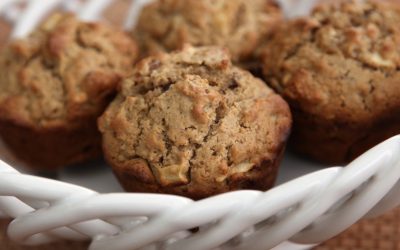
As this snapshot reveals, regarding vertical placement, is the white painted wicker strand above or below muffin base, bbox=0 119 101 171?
below

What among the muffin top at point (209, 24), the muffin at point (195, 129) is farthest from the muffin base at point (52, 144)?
the muffin top at point (209, 24)

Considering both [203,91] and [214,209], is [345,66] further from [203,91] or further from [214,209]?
[214,209]

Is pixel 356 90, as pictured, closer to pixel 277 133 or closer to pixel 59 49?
pixel 277 133

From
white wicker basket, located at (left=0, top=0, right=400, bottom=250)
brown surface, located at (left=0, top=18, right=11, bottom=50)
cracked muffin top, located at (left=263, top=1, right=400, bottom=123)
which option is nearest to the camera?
white wicker basket, located at (left=0, top=0, right=400, bottom=250)

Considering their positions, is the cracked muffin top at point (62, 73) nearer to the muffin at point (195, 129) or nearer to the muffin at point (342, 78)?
the muffin at point (195, 129)

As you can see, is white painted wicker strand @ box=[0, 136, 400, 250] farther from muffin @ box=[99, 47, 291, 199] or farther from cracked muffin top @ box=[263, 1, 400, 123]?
cracked muffin top @ box=[263, 1, 400, 123]

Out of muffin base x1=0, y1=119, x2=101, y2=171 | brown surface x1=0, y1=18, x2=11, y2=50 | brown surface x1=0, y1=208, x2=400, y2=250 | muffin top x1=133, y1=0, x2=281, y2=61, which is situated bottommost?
brown surface x1=0, y1=208, x2=400, y2=250

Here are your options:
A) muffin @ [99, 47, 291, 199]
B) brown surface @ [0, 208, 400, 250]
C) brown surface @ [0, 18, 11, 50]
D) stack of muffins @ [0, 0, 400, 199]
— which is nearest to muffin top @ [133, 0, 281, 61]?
stack of muffins @ [0, 0, 400, 199]
